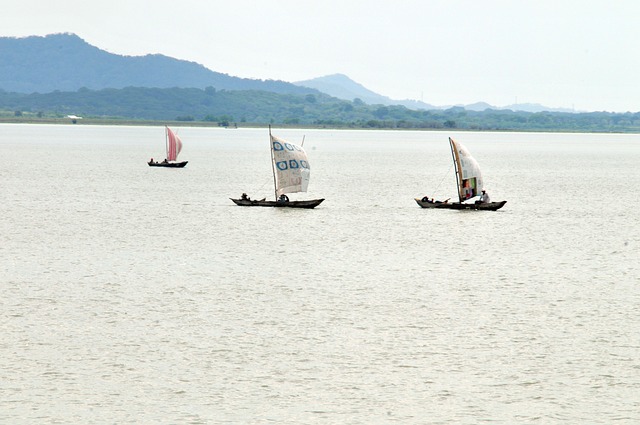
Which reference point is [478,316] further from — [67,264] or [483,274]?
[67,264]

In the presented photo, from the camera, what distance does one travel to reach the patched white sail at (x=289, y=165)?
324 feet

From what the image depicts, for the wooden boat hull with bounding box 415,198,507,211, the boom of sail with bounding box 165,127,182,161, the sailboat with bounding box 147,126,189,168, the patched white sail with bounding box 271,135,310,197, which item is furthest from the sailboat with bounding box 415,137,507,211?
the boom of sail with bounding box 165,127,182,161

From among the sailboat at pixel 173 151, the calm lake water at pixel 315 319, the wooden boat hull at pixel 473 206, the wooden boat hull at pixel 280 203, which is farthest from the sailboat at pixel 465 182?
the sailboat at pixel 173 151

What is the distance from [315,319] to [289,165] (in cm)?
5342

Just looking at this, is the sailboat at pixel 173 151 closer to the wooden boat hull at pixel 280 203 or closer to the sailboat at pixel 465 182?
the wooden boat hull at pixel 280 203

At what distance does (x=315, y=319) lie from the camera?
46938mm

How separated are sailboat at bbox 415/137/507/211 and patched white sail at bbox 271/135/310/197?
47.7 feet

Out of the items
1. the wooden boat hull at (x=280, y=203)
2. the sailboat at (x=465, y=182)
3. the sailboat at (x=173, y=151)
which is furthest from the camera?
the sailboat at (x=173, y=151)

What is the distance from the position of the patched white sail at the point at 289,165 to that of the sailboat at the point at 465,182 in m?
14.6

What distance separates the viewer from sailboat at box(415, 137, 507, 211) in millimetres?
99062

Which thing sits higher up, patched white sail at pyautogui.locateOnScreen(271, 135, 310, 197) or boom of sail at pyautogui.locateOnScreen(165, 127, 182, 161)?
patched white sail at pyautogui.locateOnScreen(271, 135, 310, 197)

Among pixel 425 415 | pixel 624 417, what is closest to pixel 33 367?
pixel 425 415

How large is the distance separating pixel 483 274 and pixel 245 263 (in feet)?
53.0

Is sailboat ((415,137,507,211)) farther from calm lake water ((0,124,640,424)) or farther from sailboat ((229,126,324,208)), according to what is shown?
sailboat ((229,126,324,208))
